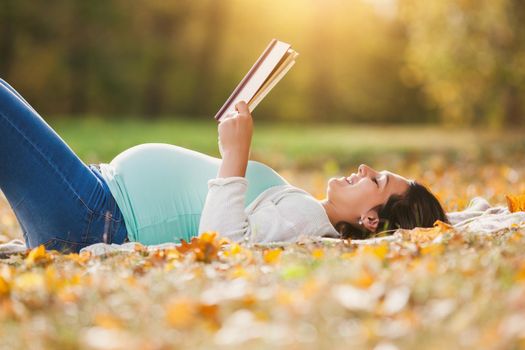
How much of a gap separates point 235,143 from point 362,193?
72 cm

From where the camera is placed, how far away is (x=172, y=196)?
12.5 feet

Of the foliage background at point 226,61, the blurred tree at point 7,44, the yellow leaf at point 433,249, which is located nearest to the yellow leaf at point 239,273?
the yellow leaf at point 433,249

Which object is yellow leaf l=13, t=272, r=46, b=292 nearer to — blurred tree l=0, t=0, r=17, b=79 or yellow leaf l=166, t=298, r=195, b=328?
yellow leaf l=166, t=298, r=195, b=328

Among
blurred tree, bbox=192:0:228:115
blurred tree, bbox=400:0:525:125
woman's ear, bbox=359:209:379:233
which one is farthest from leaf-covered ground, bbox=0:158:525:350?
blurred tree, bbox=192:0:228:115

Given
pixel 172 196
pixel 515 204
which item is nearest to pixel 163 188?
pixel 172 196

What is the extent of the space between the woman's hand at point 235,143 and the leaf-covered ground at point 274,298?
0.42m

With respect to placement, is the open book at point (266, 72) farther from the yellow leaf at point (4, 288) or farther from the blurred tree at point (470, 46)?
the blurred tree at point (470, 46)

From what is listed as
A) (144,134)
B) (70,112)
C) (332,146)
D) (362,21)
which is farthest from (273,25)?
(332,146)

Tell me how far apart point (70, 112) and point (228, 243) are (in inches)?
1085

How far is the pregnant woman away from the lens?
11.5ft

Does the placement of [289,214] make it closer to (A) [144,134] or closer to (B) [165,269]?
(B) [165,269]

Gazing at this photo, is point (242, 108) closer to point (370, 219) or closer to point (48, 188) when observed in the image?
point (370, 219)

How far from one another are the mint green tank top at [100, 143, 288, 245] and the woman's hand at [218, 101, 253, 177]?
0.31 metres

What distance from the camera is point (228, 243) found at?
3393 millimetres
